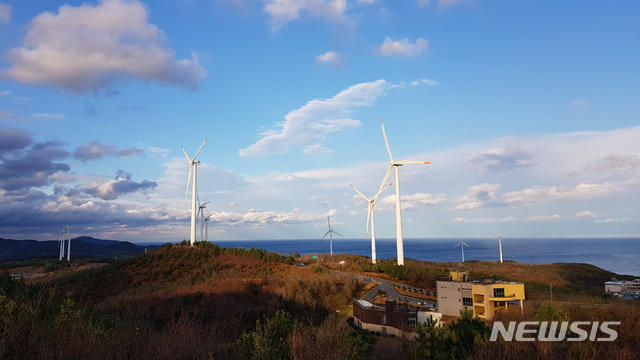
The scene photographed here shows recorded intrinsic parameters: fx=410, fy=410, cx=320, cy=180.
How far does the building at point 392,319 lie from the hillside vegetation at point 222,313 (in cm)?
243

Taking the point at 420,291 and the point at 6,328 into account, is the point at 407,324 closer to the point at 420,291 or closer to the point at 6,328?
the point at 420,291

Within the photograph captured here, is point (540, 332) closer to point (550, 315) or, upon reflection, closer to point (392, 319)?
point (550, 315)

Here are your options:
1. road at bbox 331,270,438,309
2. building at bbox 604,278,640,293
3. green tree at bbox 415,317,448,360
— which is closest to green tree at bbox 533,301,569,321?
green tree at bbox 415,317,448,360

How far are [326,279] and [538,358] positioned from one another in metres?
40.4

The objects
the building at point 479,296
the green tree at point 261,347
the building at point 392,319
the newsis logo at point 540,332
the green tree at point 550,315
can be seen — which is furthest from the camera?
the building at point 479,296

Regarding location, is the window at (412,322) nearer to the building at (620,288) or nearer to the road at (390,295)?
the road at (390,295)

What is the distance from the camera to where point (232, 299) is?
4666 centimetres

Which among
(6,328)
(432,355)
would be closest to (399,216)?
(432,355)

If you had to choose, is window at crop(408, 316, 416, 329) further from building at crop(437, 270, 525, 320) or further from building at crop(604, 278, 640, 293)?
building at crop(604, 278, 640, 293)

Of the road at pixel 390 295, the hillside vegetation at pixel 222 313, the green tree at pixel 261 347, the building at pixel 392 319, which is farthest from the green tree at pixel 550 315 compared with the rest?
the road at pixel 390 295

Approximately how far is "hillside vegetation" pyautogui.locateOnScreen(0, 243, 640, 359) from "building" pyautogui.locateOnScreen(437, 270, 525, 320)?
3324 mm

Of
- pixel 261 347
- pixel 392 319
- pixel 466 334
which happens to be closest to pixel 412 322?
pixel 392 319

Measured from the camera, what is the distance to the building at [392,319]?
38188 mm

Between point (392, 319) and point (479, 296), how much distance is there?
33.8 feet
